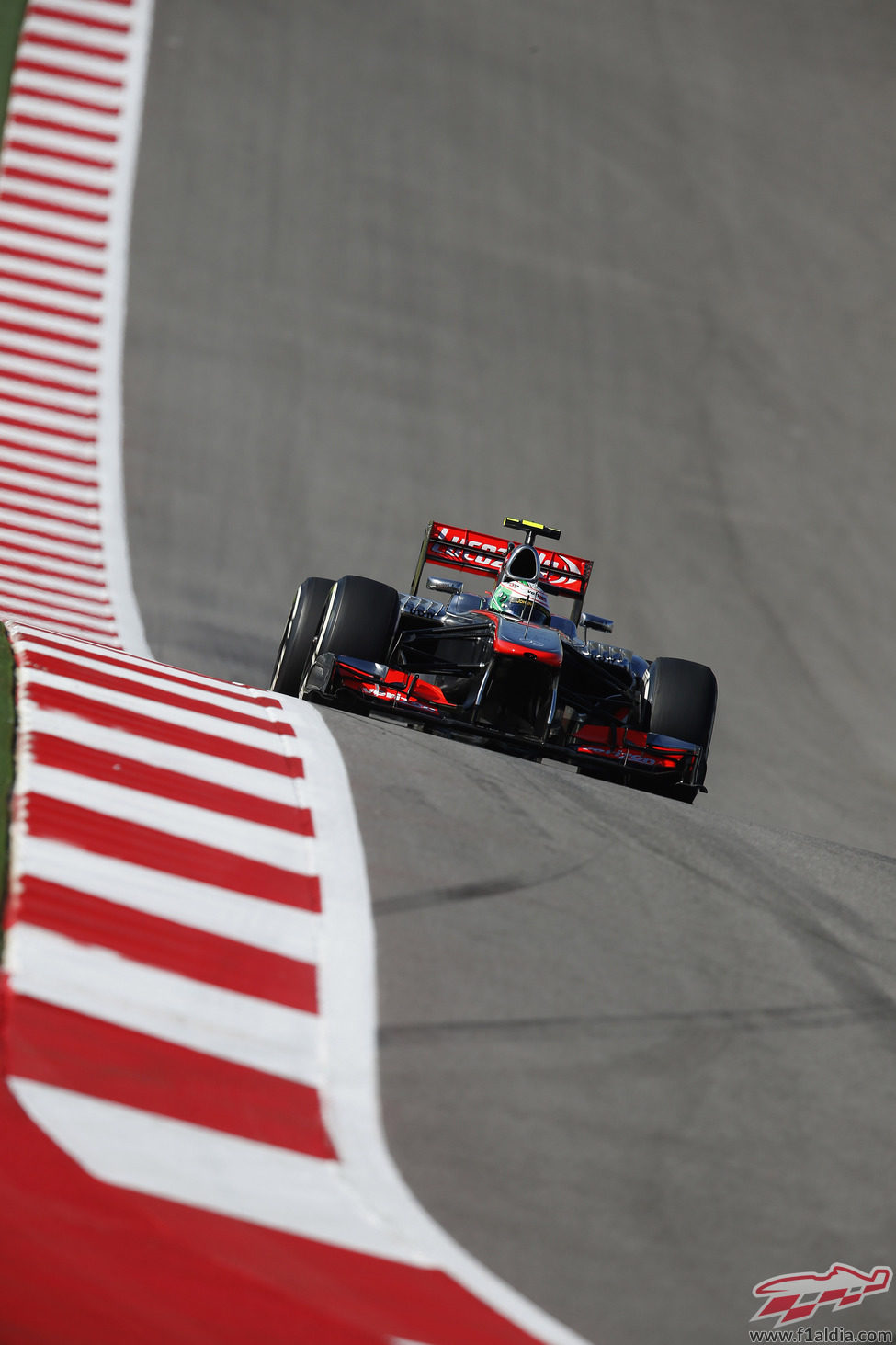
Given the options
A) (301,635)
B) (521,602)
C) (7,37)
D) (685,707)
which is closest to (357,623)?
(301,635)

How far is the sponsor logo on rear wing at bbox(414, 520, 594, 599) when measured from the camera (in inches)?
330

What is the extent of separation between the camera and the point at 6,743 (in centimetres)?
388

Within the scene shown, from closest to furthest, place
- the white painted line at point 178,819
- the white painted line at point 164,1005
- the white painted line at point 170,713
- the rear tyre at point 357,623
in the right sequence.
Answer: the white painted line at point 164,1005 < the white painted line at point 178,819 < the white painted line at point 170,713 < the rear tyre at point 357,623

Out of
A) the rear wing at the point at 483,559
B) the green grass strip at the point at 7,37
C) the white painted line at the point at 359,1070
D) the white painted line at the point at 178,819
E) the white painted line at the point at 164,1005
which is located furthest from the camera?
the green grass strip at the point at 7,37

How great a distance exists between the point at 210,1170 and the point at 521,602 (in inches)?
199

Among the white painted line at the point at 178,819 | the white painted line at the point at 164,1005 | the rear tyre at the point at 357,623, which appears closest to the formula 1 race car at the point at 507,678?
the rear tyre at the point at 357,623

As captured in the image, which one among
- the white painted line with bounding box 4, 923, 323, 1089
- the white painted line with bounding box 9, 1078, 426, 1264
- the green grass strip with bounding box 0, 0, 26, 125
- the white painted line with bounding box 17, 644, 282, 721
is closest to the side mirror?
the white painted line with bounding box 17, 644, 282, 721

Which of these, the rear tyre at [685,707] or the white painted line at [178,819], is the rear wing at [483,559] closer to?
the rear tyre at [685,707]

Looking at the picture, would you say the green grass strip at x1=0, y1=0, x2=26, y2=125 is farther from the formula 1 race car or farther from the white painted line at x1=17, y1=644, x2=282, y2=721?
the white painted line at x1=17, y1=644, x2=282, y2=721

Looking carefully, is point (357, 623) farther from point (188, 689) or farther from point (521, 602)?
point (188, 689)

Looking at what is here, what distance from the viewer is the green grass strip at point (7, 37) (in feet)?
41.6

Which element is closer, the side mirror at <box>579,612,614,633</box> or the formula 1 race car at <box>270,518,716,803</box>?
the formula 1 race car at <box>270,518,716,803</box>

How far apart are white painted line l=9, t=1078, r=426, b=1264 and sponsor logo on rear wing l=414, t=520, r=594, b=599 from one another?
19.2ft

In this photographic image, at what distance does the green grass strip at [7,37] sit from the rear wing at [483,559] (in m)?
7.60
